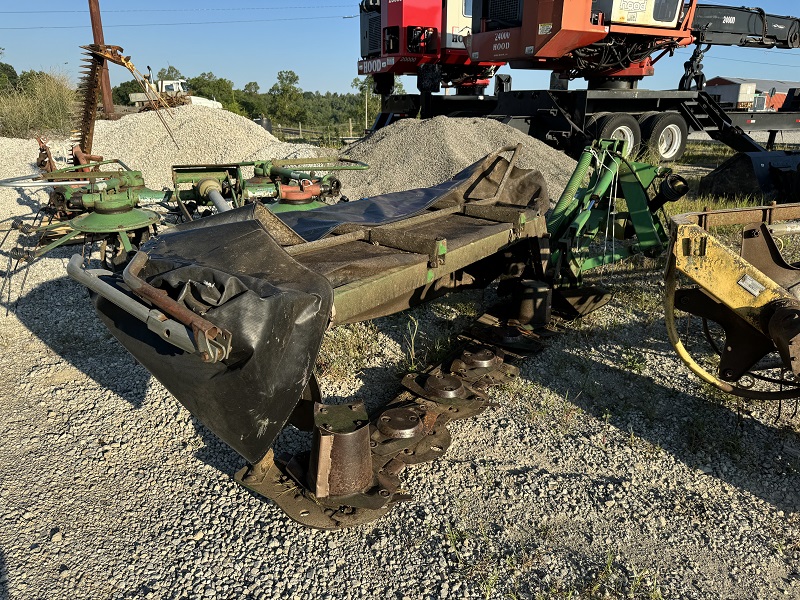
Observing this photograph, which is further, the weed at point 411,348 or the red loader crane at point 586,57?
the red loader crane at point 586,57

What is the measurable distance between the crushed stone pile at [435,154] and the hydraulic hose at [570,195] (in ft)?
14.4

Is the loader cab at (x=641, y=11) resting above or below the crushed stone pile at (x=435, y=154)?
above

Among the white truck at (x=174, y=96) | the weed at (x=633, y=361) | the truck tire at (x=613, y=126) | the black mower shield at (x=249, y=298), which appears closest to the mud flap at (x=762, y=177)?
the truck tire at (x=613, y=126)

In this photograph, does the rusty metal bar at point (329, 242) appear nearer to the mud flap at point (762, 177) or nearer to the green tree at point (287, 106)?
the mud flap at point (762, 177)

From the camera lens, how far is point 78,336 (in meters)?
4.68

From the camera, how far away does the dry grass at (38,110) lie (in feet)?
52.9

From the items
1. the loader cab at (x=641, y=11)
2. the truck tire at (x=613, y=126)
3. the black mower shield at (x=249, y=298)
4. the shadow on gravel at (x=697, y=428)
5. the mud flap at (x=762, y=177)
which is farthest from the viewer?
the truck tire at (x=613, y=126)

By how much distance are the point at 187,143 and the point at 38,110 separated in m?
6.96

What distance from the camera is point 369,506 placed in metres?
2.56

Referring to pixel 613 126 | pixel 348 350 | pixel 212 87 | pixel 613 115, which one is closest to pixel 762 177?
pixel 613 126

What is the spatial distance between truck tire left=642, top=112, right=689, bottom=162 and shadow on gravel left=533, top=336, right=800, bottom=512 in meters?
8.86

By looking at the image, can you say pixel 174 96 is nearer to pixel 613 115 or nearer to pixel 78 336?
pixel 613 115

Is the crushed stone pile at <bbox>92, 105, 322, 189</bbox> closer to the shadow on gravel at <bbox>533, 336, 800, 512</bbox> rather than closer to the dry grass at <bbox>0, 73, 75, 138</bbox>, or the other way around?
the dry grass at <bbox>0, 73, 75, 138</bbox>

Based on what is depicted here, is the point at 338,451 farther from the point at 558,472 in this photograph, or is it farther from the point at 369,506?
the point at 558,472
